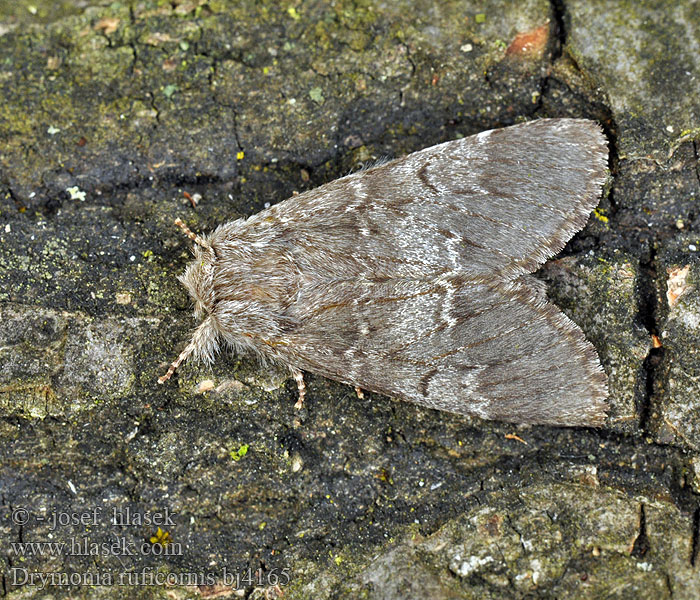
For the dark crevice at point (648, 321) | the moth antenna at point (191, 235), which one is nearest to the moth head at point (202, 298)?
the moth antenna at point (191, 235)

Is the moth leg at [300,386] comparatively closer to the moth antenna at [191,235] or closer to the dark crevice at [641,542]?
the moth antenna at [191,235]

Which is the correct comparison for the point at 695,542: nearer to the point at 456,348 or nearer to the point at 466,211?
the point at 456,348

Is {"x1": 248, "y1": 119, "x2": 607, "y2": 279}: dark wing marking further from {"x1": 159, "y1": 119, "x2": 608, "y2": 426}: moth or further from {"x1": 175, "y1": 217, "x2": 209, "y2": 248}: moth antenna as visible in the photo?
{"x1": 175, "y1": 217, "x2": 209, "y2": 248}: moth antenna

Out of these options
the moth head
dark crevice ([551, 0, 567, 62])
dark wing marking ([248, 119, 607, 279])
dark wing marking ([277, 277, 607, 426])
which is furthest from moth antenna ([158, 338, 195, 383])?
dark crevice ([551, 0, 567, 62])

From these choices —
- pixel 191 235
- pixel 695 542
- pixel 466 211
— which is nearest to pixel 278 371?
pixel 191 235

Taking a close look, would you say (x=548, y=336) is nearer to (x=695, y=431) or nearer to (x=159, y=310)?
(x=695, y=431)

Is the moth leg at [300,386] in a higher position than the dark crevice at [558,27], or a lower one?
lower
